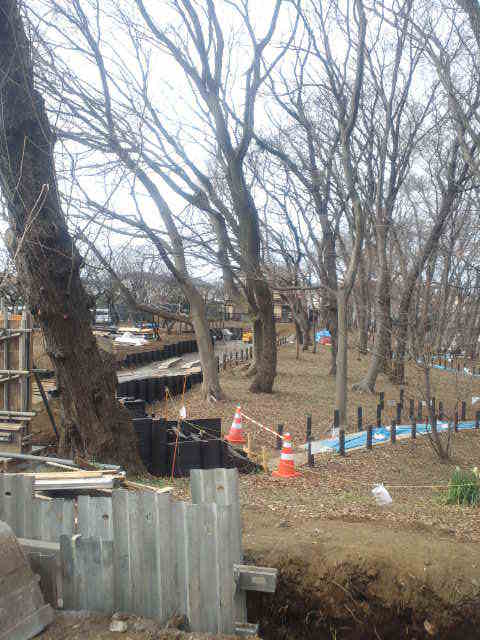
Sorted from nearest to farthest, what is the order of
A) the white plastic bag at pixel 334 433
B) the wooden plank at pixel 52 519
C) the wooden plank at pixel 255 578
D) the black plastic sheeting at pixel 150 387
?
the wooden plank at pixel 255 578 < the wooden plank at pixel 52 519 < the white plastic bag at pixel 334 433 < the black plastic sheeting at pixel 150 387

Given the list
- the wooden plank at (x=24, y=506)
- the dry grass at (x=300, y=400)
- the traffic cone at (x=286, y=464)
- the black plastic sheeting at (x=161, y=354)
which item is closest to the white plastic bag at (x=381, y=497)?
the traffic cone at (x=286, y=464)

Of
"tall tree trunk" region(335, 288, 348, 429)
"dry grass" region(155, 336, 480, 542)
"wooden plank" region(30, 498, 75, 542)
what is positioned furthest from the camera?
"tall tree trunk" region(335, 288, 348, 429)

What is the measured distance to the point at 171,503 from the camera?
4281 mm

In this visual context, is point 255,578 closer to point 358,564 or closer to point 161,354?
point 358,564

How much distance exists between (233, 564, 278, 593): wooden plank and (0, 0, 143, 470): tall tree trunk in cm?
463

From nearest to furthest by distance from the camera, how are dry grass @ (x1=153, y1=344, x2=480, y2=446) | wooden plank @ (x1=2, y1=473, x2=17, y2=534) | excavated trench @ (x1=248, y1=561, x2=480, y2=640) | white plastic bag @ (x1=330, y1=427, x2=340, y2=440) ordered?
wooden plank @ (x1=2, y1=473, x2=17, y2=534) < excavated trench @ (x1=248, y1=561, x2=480, y2=640) < white plastic bag @ (x1=330, y1=427, x2=340, y2=440) < dry grass @ (x1=153, y1=344, x2=480, y2=446)

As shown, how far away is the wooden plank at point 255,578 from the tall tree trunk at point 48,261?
463 cm

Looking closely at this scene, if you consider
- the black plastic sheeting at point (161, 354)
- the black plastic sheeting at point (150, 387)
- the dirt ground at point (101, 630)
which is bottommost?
the dirt ground at point (101, 630)

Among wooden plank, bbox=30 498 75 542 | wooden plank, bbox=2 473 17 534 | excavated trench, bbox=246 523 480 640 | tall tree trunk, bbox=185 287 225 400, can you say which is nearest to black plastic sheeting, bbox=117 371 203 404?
tall tree trunk, bbox=185 287 225 400

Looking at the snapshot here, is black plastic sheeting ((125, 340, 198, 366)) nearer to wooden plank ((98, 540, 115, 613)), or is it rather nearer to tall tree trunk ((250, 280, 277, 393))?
tall tree trunk ((250, 280, 277, 393))

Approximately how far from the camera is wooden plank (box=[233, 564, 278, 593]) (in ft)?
14.4

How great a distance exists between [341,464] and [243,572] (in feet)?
22.0

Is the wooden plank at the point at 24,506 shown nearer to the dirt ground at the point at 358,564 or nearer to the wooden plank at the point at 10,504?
the wooden plank at the point at 10,504

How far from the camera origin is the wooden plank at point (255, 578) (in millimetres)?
4387
